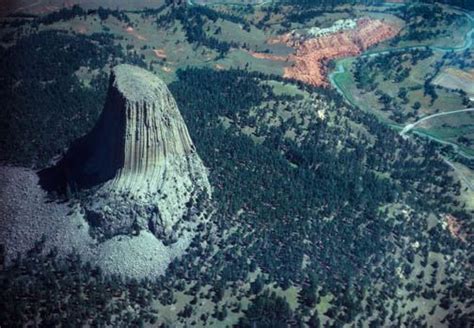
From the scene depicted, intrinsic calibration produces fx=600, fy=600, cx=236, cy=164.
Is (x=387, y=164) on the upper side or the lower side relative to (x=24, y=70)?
lower

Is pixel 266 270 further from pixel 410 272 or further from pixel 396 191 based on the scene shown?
pixel 396 191

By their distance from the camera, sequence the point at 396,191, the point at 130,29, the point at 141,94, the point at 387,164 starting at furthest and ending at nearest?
the point at 130,29, the point at 387,164, the point at 396,191, the point at 141,94

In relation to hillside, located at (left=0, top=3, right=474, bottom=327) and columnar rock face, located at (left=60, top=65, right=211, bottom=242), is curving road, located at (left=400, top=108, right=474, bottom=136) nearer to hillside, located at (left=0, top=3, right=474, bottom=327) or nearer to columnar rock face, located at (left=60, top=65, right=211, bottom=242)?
hillside, located at (left=0, top=3, right=474, bottom=327)

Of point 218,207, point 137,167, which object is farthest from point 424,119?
point 137,167

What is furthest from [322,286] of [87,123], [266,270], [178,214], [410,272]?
[87,123]

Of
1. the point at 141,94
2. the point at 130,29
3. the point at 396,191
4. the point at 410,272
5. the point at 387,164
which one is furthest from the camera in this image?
the point at 130,29

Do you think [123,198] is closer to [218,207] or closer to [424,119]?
[218,207]

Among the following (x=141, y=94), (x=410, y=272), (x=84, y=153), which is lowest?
(x=410, y=272)

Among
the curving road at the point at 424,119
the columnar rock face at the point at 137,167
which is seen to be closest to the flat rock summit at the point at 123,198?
the columnar rock face at the point at 137,167

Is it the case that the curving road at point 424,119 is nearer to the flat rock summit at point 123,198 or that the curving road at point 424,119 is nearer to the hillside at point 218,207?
the hillside at point 218,207
